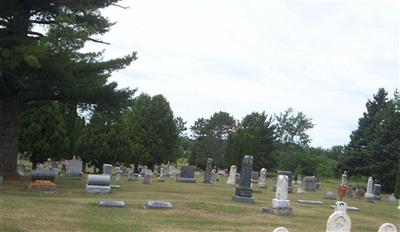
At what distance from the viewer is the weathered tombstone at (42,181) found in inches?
661

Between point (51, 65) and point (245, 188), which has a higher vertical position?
point (51, 65)

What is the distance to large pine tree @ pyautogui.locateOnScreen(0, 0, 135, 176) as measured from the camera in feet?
57.7

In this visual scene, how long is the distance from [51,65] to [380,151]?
3049 centimetres

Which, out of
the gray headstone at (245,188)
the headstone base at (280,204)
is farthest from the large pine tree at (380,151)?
the headstone base at (280,204)

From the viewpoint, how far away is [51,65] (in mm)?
17828

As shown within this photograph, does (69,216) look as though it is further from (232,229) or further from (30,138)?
(30,138)

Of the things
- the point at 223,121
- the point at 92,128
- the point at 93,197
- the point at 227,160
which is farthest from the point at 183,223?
Answer: the point at 223,121

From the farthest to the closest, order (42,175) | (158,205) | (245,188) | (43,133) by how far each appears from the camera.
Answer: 1. (43,133)
2. (245,188)
3. (42,175)
4. (158,205)

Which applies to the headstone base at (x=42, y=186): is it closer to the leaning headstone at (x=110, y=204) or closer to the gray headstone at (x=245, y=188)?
the leaning headstone at (x=110, y=204)

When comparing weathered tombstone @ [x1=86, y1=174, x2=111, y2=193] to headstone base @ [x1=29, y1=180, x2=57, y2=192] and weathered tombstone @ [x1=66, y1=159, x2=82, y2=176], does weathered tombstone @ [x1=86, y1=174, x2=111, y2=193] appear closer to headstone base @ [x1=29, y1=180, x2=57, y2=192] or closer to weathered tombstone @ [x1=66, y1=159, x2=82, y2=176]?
headstone base @ [x1=29, y1=180, x2=57, y2=192]

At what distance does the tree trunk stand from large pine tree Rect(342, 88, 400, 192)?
94.5 feet

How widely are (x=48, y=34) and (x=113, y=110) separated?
5397 mm

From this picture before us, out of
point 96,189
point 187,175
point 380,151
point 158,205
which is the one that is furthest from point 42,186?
point 380,151

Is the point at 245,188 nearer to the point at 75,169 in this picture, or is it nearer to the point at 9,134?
the point at 9,134
